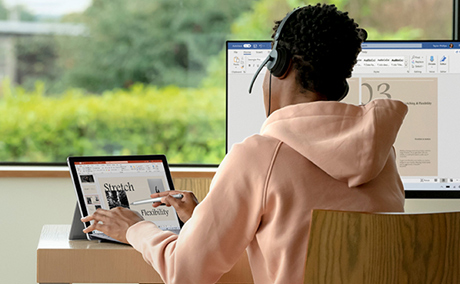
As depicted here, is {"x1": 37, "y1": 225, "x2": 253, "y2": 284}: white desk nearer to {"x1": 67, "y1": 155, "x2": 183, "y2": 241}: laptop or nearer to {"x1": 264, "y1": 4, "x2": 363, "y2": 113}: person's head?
{"x1": 67, "y1": 155, "x2": 183, "y2": 241}: laptop

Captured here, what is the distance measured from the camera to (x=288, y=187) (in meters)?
0.94

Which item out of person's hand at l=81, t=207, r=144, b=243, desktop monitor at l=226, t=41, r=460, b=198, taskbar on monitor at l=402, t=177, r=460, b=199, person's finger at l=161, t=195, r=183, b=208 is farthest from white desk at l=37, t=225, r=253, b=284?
taskbar on monitor at l=402, t=177, r=460, b=199

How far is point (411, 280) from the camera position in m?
0.80

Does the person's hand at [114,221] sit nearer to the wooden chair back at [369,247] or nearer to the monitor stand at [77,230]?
the monitor stand at [77,230]

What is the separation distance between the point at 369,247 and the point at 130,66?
1.98 meters

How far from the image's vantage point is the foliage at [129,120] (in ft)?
8.46

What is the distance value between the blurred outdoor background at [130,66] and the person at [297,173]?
1525mm

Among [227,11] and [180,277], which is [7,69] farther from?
[180,277]

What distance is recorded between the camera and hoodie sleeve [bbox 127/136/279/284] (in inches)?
37.6

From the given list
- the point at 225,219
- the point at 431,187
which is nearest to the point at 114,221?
the point at 225,219

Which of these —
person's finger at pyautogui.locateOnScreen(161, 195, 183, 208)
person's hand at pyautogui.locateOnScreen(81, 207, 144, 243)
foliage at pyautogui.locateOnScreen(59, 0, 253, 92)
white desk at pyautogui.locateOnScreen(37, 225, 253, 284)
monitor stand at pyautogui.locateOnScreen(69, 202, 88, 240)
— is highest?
foliage at pyautogui.locateOnScreen(59, 0, 253, 92)

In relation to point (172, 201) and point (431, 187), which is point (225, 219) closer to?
point (172, 201)

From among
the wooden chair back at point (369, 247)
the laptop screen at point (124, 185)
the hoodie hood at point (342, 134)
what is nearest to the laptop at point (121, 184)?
the laptop screen at point (124, 185)

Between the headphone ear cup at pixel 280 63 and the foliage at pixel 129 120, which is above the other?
the headphone ear cup at pixel 280 63
